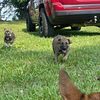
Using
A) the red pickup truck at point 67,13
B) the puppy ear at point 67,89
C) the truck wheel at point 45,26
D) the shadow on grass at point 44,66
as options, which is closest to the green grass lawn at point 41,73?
the shadow on grass at point 44,66

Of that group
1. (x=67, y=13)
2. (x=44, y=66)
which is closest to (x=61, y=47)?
(x=44, y=66)

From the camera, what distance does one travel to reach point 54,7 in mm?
12711

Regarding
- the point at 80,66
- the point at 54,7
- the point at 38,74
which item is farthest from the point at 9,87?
the point at 54,7

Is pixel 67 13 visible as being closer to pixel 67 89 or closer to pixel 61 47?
pixel 61 47

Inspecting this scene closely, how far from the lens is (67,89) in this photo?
1.74 metres

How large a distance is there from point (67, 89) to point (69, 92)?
0.08 feet

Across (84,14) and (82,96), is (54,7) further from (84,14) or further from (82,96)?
(82,96)

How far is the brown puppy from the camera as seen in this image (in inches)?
66.3

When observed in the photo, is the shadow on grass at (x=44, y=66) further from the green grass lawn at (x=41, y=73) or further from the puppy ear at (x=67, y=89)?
the puppy ear at (x=67, y=89)

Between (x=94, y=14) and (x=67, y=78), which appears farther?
(x=94, y=14)

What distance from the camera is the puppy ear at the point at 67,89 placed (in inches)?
66.9

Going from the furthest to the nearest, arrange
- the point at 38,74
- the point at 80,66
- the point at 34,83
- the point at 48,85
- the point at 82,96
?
the point at 80,66 → the point at 38,74 → the point at 34,83 → the point at 48,85 → the point at 82,96

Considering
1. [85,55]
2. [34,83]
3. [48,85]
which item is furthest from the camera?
[85,55]

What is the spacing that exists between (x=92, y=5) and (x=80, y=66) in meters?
5.24
